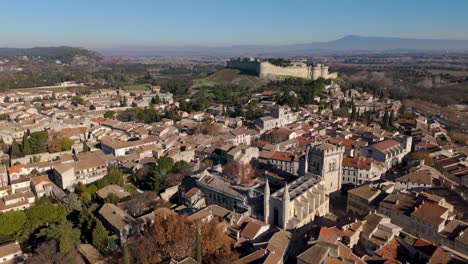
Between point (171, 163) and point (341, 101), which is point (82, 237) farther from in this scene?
→ point (341, 101)

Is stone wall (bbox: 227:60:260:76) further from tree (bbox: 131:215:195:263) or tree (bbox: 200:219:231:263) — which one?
tree (bbox: 131:215:195:263)

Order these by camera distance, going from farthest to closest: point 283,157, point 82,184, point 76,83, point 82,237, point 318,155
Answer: point 76,83 < point 283,157 < point 82,184 < point 318,155 < point 82,237

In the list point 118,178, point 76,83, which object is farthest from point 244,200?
point 76,83

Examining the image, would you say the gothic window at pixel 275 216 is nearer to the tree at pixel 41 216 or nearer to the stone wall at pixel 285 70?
the tree at pixel 41 216

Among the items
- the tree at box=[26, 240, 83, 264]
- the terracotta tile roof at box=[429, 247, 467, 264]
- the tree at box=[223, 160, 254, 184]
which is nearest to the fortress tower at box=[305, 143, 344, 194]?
the tree at box=[223, 160, 254, 184]

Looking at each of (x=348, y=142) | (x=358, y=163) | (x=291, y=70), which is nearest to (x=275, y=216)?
(x=358, y=163)

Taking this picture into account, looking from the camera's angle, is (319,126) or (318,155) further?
(319,126)
